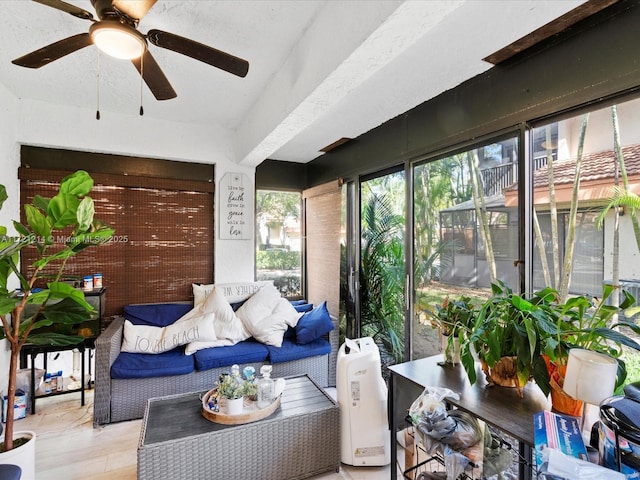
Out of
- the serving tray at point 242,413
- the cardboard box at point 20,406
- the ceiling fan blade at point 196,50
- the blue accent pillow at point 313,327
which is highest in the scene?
the ceiling fan blade at point 196,50

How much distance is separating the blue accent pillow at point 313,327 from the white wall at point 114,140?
3.41 ft

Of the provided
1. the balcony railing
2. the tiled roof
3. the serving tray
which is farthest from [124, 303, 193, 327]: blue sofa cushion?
the tiled roof

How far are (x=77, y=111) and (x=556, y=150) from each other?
12.5 feet

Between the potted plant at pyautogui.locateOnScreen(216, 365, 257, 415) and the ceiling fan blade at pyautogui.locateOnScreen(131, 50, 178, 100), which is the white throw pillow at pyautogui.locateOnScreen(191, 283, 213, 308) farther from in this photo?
the ceiling fan blade at pyautogui.locateOnScreen(131, 50, 178, 100)

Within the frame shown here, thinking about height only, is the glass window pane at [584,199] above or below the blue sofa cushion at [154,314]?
above

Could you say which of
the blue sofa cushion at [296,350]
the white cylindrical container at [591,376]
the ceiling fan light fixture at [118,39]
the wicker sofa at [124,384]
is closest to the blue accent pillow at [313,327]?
the blue sofa cushion at [296,350]

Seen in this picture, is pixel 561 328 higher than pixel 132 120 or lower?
lower

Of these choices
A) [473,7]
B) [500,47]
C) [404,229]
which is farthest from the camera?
[404,229]

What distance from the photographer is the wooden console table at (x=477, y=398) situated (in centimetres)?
121

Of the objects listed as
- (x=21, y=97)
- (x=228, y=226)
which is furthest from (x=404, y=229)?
(x=21, y=97)

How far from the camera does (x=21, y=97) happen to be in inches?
110

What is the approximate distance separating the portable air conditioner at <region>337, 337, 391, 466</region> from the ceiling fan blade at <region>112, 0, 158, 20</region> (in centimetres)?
202

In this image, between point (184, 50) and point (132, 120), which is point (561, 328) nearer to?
point (184, 50)

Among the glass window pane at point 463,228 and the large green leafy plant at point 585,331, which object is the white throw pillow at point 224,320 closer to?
the glass window pane at point 463,228
